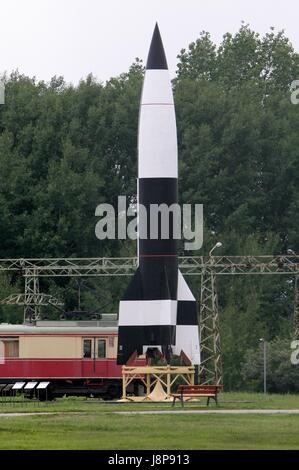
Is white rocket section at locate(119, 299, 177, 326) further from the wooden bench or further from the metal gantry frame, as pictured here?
the metal gantry frame

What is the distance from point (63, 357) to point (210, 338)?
14753 mm

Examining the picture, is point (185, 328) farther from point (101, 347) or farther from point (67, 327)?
point (67, 327)

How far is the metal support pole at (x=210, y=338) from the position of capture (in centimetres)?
6908

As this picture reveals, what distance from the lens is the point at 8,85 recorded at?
9906 centimetres

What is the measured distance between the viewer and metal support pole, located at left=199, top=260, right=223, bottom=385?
6908 cm

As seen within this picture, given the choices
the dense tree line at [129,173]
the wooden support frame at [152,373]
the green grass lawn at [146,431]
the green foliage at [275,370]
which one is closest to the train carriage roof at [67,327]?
the wooden support frame at [152,373]

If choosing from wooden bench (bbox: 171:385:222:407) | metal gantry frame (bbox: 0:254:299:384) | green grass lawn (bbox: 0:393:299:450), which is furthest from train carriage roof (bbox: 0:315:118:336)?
green grass lawn (bbox: 0:393:299:450)

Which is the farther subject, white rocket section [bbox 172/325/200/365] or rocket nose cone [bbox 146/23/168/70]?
rocket nose cone [bbox 146/23/168/70]

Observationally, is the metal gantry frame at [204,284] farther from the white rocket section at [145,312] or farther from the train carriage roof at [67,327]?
the white rocket section at [145,312]

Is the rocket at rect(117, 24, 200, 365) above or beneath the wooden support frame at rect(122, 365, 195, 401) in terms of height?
above

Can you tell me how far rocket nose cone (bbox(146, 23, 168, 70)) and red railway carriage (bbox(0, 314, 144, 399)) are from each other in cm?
1035

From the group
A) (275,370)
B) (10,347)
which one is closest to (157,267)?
(10,347)
